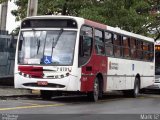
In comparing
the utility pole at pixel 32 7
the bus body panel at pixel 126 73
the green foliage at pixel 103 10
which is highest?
the green foliage at pixel 103 10

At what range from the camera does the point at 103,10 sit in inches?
1086

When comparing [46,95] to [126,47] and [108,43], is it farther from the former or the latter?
[126,47]

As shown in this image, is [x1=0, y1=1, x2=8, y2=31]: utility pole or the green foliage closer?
the green foliage

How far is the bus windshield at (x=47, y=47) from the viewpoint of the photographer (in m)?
18.2

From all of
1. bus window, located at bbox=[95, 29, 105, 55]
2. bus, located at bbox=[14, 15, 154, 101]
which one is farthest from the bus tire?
bus window, located at bbox=[95, 29, 105, 55]

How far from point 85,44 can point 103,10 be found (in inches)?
358

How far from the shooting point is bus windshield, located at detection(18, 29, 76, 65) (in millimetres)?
18203

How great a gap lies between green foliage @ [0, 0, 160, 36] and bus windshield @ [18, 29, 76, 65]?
7401 millimetres

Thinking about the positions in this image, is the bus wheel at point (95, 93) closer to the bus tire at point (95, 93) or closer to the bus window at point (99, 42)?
the bus tire at point (95, 93)

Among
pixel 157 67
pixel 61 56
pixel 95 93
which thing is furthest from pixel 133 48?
pixel 61 56

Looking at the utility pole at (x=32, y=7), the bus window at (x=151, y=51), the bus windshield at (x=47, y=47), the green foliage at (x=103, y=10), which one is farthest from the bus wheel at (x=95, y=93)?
the bus window at (x=151, y=51)

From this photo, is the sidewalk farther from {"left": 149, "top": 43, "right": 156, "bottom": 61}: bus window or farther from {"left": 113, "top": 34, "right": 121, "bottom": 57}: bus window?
{"left": 149, "top": 43, "right": 156, "bottom": 61}: bus window

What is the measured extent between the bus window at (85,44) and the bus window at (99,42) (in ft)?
1.79

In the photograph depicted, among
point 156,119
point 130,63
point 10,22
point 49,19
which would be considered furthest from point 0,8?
point 156,119
